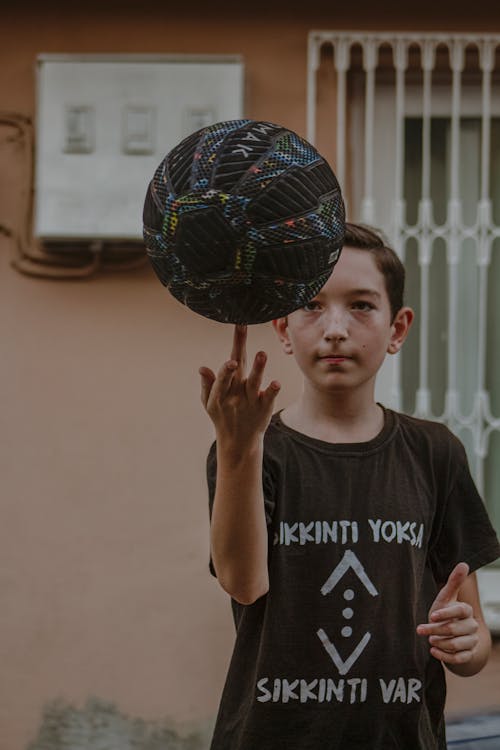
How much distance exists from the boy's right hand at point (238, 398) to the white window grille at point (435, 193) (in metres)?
2.58

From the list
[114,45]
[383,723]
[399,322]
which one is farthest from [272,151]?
[114,45]

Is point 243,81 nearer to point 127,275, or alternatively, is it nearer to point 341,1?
point 341,1

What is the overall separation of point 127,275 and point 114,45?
95cm

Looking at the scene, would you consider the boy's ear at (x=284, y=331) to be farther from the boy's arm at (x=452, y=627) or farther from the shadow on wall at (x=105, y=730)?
the shadow on wall at (x=105, y=730)

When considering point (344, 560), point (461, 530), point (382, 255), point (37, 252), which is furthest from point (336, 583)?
point (37, 252)

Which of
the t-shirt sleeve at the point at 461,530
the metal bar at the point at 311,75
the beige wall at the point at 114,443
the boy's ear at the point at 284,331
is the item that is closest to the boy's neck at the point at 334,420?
the boy's ear at the point at 284,331

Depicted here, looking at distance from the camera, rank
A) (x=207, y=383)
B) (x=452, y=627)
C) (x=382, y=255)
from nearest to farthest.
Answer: (x=207, y=383), (x=452, y=627), (x=382, y=255)

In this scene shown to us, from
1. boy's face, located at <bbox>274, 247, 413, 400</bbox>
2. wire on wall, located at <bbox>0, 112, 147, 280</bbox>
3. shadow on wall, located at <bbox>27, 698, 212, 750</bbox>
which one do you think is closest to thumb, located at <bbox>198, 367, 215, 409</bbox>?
boy's face, located at <bbox>274, 247, 413, 400</bbox>

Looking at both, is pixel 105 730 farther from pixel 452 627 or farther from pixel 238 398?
pixel 238 398

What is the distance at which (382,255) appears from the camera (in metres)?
2.59

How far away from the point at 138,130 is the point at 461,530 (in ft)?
8.25

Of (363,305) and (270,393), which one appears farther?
(363,305)

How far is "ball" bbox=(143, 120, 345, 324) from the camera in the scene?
1.93 meters

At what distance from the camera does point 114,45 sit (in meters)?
4.58
